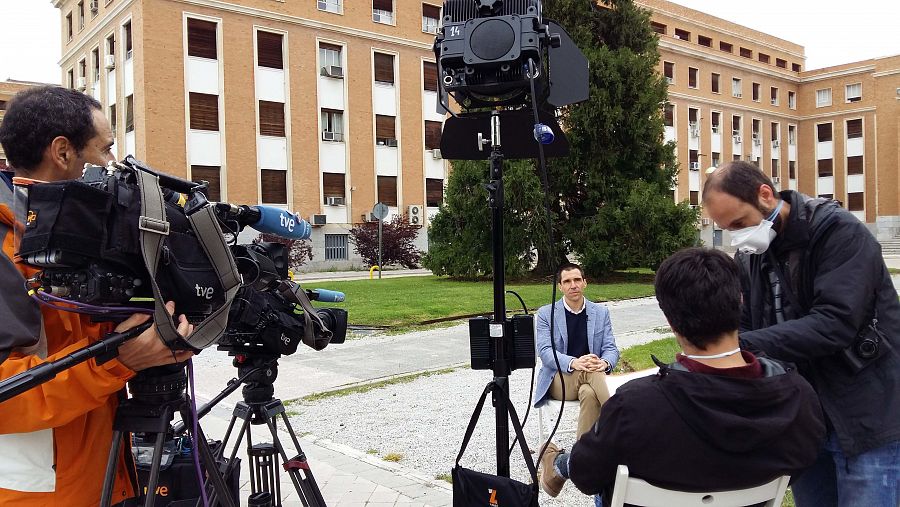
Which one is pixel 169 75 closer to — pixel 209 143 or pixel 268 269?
Result: pixel 209 143

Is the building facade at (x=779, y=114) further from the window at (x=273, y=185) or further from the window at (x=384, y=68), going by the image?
the window at (x=273, y=185)

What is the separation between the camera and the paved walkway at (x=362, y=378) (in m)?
4.21

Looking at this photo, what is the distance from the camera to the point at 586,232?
21.2m

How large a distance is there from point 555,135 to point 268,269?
57.8 inches

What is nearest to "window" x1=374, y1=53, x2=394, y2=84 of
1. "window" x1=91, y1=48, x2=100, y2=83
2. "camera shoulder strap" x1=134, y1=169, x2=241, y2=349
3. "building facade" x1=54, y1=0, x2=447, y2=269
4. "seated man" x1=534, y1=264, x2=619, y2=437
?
"building facade" x1=54, y1=0, x2=447, y2=269

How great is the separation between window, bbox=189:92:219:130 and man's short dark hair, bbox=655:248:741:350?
94.7 feet

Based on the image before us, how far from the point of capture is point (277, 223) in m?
2.34

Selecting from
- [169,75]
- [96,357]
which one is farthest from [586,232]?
[96,357]

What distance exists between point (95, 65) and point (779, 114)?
161 ft

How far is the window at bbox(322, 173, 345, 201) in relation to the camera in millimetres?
31547

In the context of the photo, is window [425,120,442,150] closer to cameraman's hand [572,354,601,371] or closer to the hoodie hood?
cameraman's hand [572,354,601,371]

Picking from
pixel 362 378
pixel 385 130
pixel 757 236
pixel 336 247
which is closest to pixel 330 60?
pixel 385 130

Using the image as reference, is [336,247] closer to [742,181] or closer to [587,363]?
[587,363]

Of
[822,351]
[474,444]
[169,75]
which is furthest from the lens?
[169,75]
